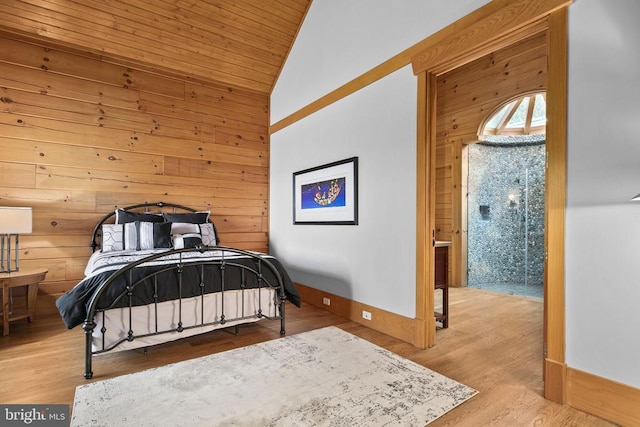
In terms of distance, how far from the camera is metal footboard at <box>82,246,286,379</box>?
2.31 m

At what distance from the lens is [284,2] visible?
4.29 metres

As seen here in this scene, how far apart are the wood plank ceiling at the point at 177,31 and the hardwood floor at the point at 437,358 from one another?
10.4ft

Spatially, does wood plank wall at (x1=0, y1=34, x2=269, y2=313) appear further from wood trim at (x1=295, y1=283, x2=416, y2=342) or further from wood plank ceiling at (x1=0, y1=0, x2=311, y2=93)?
wood trim at (x1=295, y1=283, x2=416, y2=342)

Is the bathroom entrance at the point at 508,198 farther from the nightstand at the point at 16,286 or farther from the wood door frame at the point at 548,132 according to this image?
the nightstand at the point at 16,286

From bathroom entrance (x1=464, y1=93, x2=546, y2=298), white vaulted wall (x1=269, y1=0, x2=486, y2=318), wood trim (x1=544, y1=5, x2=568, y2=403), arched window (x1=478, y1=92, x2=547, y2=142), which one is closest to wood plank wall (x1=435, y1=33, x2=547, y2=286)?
bathroom entrance (x1=464, y1=93, x2=546, y2=298)

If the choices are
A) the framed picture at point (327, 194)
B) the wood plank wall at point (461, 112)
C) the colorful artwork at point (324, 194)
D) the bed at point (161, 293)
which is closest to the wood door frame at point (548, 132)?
the framed picture at point (327, 194)

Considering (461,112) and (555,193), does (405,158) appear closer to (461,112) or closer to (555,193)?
(555,193)

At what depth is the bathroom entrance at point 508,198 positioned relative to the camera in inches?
194

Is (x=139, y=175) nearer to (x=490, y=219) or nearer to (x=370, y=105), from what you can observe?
(x=370, y=105)

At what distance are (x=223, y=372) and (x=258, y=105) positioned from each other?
4.06 metres

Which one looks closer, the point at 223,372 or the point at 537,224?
the point at 223,372

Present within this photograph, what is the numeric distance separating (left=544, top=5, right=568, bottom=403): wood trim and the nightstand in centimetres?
421

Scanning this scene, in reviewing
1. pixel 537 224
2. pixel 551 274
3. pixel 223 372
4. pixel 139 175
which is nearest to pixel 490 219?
pixel 537 224

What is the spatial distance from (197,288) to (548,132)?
8.90 feet
